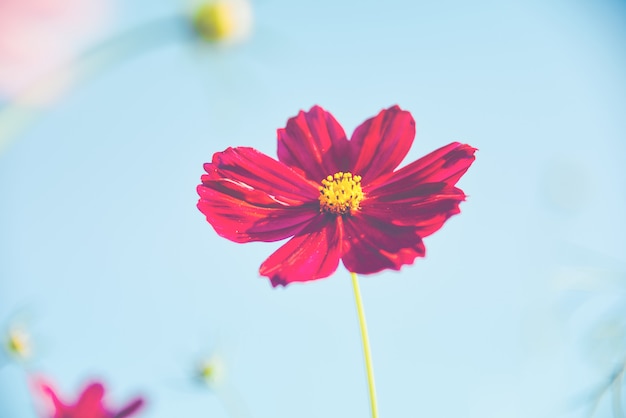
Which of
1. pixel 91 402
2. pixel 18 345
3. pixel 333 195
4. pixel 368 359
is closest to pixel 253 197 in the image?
pixel 333 195

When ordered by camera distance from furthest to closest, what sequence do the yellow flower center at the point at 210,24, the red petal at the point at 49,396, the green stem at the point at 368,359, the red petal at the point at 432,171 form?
1. the yellow flower center at the point at 210,24
2. the red petal at the point at 49,396
3. the red petal at the point at 432,171
4. the green stem at the point at 368,359

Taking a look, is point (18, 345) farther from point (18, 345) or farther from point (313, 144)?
point (313, 144)

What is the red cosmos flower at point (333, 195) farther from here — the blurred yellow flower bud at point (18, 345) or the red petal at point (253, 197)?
the blurred yellow flower bud at point (18, 345)

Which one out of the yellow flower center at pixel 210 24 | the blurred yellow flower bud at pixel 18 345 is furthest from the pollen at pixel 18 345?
the yellow flower center at pixel 210 24

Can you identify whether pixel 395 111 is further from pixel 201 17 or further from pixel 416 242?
pixel 201 17

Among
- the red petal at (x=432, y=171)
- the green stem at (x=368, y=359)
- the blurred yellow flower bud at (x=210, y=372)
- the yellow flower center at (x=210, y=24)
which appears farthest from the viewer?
the blurred yellow flower bud at (x=210, y=372)
